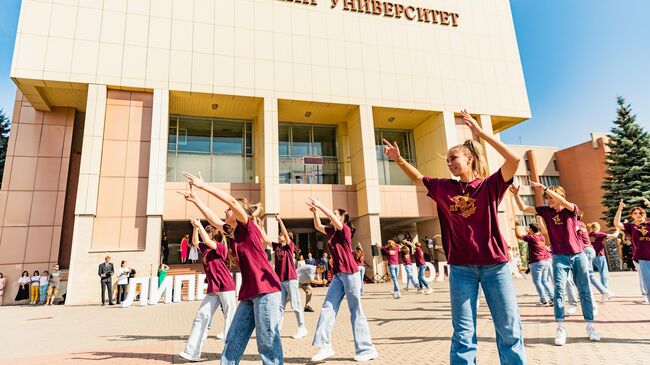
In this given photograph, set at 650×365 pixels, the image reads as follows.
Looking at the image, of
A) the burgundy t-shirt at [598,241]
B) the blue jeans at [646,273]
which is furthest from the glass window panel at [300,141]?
the blue jeans at [646,273]

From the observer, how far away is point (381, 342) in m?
6.29

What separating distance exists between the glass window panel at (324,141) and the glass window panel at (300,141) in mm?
638

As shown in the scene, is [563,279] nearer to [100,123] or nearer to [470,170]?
[470,170]

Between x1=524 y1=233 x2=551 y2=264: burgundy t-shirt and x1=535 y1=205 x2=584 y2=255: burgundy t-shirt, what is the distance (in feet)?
10.00

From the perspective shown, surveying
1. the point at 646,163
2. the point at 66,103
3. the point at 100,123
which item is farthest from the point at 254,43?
the point at 646,163

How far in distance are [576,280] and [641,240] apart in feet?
7.76

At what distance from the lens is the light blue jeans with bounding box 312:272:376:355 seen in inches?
206

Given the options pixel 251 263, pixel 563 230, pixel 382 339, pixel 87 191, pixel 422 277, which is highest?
pixel 87 191

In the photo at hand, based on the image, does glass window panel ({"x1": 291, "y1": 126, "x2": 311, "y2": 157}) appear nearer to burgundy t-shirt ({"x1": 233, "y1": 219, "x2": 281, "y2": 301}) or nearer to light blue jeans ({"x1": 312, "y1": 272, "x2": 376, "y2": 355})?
light blue jeans ({"x1": 312, "y1": 272, "x2": 376, "y2": 355})

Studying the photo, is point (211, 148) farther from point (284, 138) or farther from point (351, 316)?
point (351, 316)

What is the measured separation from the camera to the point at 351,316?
536 cm

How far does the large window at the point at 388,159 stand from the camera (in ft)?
87.5

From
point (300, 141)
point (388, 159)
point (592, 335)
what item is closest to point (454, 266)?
point (592, 335)

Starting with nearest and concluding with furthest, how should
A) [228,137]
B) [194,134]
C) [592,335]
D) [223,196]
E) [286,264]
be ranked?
[223,196]
[592,335]
[286,264]
[194,134]
[228,137]
